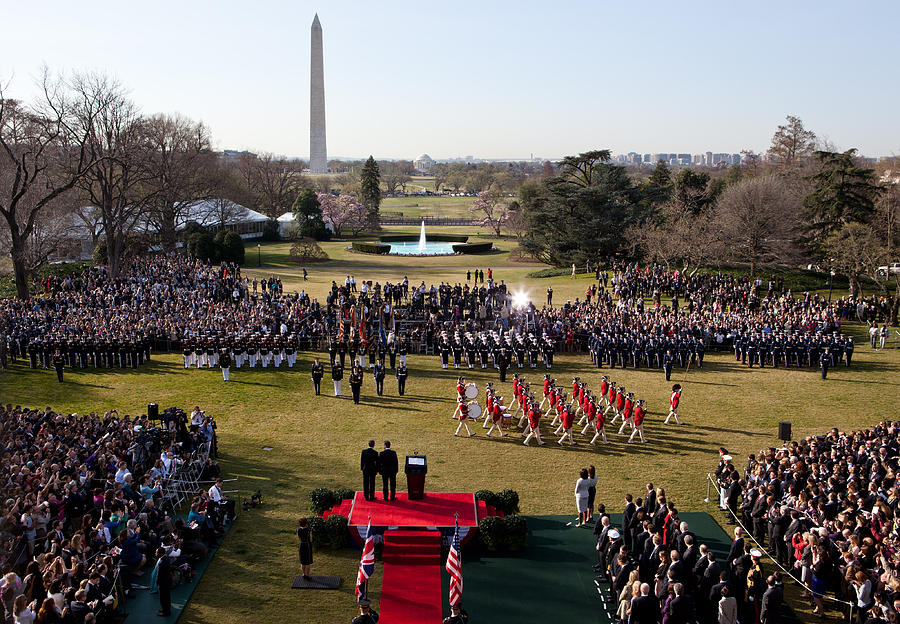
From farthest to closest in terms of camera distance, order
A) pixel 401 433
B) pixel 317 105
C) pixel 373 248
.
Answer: pixel 317 105 < pixel 373 248 < pixel 401 433

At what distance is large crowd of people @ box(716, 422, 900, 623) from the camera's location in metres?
10.1

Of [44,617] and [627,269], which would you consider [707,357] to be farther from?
[44,617]

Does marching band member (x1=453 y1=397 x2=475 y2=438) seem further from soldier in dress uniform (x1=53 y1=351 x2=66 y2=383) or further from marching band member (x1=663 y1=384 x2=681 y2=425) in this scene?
soldier in dress uniform (x1=53 y1=351 x2=66 y2=383)

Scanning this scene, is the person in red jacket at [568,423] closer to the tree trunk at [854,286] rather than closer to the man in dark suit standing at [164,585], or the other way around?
the man in dark suit standing at [164,585]

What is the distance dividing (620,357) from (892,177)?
4674 centimetres

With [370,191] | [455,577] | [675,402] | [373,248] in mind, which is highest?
[370,191]

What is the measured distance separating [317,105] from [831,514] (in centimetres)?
12761

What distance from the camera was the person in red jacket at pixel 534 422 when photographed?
17.9 m

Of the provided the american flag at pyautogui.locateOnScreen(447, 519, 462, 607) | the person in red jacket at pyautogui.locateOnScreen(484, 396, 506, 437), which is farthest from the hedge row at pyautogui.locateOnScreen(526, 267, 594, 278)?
the american flag at pyautogui.locateOnScreen(447, 519, 462, 607)

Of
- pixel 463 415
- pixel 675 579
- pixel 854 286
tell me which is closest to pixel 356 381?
pixel 463 415

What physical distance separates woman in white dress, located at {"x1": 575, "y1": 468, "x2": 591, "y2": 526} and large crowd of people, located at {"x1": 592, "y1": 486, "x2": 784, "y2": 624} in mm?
1309

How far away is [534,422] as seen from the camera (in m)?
18.0

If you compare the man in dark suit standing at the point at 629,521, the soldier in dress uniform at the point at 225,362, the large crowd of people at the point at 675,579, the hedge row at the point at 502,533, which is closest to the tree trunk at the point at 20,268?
the soldier in dress uniform at the point at 225,362

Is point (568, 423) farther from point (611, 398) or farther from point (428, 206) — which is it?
point (428, 206)
